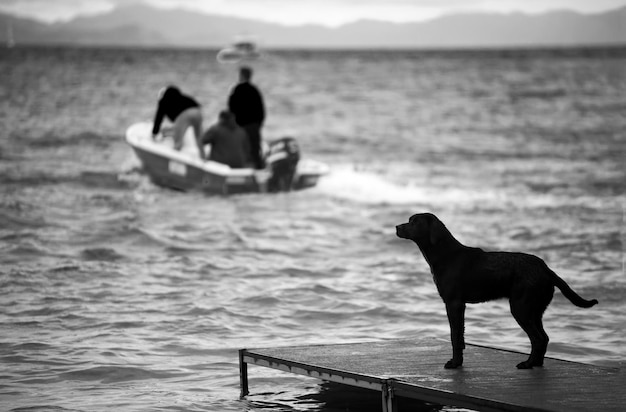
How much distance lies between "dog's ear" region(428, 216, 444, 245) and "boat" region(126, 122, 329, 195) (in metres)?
10.3

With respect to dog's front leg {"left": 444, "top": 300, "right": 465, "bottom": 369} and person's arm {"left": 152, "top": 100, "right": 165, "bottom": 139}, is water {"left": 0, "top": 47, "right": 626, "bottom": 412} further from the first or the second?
dog's front leg {"left": 444, "top": 300, "right": 465, "bottom": 369}

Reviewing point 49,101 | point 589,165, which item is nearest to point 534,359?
point 589,165

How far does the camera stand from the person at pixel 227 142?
16.4m

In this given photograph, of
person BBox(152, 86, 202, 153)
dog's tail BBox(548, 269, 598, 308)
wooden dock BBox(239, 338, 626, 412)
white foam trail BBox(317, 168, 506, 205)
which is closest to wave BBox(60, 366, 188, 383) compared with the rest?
wooden dock BBox(239, 338, 626, 412)

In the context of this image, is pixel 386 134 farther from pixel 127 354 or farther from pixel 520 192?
pixel 127 354

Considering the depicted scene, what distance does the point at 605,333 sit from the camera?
9547mm

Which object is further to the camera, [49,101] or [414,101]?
[414,101]

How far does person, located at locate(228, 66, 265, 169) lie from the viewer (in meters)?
17.1

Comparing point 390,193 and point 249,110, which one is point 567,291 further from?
point 390,193

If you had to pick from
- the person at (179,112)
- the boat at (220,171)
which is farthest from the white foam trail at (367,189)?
the person at (179,112)

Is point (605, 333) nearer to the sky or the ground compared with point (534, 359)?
nearer to the ground

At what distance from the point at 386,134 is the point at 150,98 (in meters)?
23.4

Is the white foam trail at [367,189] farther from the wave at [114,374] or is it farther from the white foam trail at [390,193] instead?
the wave at [114,374]

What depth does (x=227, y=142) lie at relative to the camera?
1666cm
